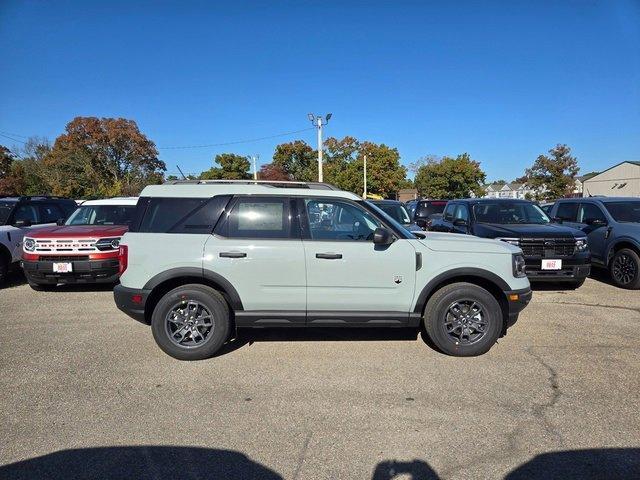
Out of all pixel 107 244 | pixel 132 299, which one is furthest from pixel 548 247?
pixel 107 244

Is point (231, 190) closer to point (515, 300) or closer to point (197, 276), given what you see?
point (197, 276)

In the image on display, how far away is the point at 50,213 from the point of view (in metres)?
10.2

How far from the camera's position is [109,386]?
389 cm

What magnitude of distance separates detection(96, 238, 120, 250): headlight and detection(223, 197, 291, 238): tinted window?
13.1 ft

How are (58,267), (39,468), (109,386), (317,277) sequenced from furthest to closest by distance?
(58,267) < (317,277) < (109,386) < (39,468)

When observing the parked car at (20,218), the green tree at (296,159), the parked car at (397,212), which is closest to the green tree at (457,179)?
the green tree at (296,159)

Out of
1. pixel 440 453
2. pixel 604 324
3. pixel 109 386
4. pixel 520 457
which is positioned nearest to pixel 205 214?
pixel 109 386

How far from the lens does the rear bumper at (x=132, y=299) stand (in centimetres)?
447

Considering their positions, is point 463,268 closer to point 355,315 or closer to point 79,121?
point 355,315

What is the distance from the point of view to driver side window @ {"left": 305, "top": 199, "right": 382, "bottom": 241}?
4578mm

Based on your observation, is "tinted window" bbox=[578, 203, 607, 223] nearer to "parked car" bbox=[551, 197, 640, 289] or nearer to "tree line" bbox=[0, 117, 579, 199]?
"parked car" bbox=[551, 197, 640, 289]

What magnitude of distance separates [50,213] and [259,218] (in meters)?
8.34

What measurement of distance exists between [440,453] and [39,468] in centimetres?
269

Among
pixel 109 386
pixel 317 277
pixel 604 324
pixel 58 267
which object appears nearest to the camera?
pixel 109 386
